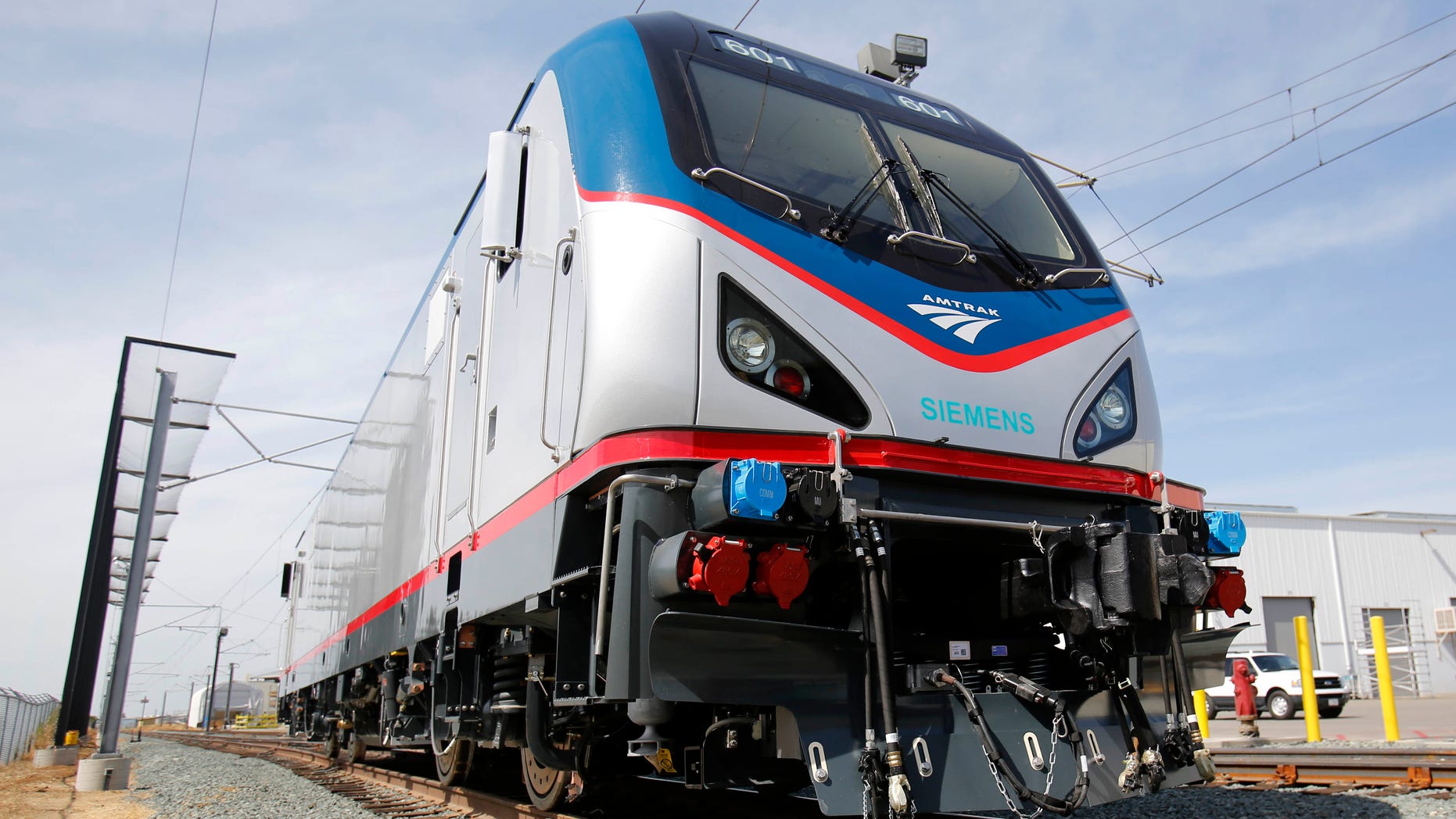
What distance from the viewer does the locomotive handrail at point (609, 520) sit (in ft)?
10.6

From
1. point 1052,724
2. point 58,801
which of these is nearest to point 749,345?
point 1052,724

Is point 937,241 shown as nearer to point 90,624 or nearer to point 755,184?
point 755,184

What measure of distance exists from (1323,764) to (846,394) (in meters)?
5.40

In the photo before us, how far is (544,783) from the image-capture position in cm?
527

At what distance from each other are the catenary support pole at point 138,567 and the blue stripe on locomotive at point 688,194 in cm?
1120

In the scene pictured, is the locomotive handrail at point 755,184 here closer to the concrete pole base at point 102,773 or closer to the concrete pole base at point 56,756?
the concrete pole base at point 102,773

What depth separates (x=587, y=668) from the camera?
3.71m

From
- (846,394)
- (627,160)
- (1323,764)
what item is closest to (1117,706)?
(846,394)

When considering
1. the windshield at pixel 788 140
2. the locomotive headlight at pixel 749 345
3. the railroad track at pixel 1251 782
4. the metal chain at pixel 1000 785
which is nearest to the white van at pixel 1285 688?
the railroad track at pixel 1251 782

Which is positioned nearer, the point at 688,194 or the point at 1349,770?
the point at 688,194

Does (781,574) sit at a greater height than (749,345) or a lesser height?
lesser

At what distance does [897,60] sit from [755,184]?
88.4 inches

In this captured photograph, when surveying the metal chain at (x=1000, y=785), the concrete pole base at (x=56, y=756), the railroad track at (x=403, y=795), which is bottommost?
the concrete pole base at (x=56, y=756)

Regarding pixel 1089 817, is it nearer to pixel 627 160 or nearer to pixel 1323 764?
pixel 1323 764
